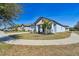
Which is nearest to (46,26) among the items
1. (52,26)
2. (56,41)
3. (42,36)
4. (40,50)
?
(52,26)

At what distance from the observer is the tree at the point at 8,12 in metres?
5.44

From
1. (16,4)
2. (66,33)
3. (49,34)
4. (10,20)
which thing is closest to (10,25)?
(10,20)

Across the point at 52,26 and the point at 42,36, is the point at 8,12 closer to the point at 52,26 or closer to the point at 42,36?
the point at 42,36

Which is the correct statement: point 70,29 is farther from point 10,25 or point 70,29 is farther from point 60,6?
point 10,25

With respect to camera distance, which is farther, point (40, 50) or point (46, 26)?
point (46, 26)

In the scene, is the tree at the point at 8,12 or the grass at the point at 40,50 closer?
the grass at the point at 40,50

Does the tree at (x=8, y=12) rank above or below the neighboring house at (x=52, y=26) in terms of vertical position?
above

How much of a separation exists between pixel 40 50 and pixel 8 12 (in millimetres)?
1143

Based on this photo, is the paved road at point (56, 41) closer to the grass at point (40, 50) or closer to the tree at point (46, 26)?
the grass at point (40, 50)

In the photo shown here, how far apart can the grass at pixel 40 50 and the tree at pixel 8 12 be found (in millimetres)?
558

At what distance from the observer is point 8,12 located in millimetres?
5574

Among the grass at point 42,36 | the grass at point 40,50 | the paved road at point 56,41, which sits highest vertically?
the grass at point 42,36

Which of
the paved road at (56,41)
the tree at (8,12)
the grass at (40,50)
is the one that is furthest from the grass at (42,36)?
the tree at (8,12)

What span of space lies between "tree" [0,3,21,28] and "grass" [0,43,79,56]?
0.56 metres
